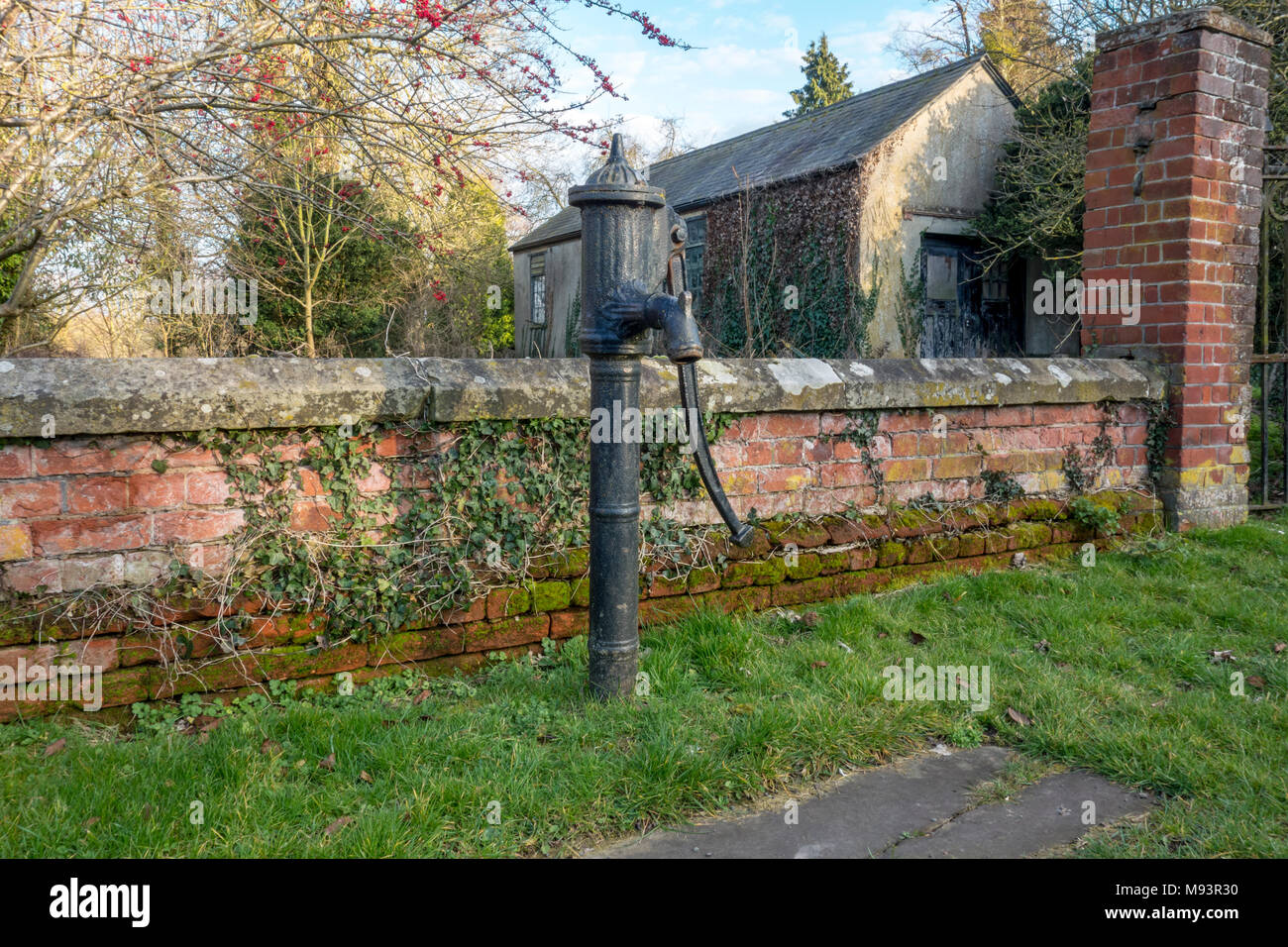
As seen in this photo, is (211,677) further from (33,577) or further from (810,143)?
(810,143)

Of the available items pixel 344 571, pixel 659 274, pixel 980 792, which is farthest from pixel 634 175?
pixel 980 792

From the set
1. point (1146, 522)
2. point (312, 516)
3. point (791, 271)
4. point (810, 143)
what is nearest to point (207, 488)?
point (312, 516)

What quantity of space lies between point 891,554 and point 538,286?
20.6 m

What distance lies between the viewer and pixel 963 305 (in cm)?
1523

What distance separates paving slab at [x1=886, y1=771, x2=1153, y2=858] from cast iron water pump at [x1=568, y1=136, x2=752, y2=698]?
41.8 inches

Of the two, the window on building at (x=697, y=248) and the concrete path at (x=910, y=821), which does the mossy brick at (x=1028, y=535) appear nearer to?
the concrete path at (x=910, y=821)

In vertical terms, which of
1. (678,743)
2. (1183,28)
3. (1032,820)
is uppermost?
(1183,28)

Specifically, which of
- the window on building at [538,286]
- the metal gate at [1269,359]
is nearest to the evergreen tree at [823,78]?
the window on building at [538,286]

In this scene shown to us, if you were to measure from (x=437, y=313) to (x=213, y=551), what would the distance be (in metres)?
16.3

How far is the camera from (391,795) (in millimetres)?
2250

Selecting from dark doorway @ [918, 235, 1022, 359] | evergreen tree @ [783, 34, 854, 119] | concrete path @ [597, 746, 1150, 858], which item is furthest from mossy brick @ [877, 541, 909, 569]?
evergreen tree @ [783, 34, 854, 119]

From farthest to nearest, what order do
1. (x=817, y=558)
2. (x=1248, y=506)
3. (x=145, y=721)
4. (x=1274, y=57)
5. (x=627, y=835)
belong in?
(x=1274, y=57) < (x=1248, y=506) < (x=817, y=558) < (x=145, y=721) < (x=627, y=835)

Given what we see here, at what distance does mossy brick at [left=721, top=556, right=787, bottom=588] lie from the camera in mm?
3674

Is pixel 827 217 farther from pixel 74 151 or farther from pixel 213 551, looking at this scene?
pixel 213 551
